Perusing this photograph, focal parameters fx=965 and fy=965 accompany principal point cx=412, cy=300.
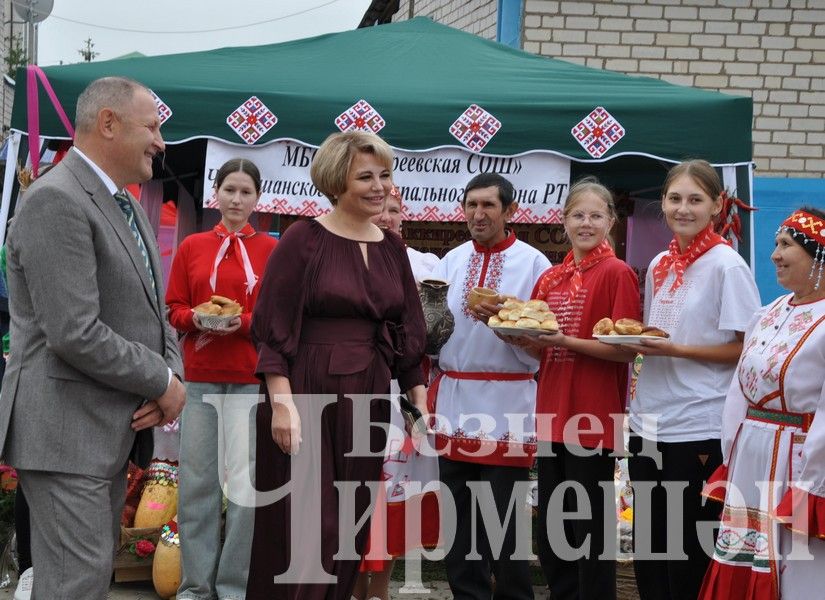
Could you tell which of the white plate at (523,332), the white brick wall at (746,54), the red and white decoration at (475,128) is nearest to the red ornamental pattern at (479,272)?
the white plate at (523,332)

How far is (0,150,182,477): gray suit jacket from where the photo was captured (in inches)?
103

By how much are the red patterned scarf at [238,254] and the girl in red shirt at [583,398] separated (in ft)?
4.53

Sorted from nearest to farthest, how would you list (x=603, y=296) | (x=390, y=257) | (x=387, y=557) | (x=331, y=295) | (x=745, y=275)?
(x=331, y=295)
(x=390, y=257)
(x=745, y=275)
(x=603, y=296)
(x=387, y=557)

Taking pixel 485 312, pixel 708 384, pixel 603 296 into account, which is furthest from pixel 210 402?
pixel 708 384

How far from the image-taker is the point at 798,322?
3.41 metres

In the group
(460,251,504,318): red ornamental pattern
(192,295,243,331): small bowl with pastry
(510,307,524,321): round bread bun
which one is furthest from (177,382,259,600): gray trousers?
(510,307,524,321): round bread bun

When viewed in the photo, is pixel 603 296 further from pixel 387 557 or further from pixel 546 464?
pixel 387 557

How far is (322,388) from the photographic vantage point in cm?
329

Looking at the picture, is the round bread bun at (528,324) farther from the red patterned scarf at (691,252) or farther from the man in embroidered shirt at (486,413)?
the red patterned scarf at (691,252)

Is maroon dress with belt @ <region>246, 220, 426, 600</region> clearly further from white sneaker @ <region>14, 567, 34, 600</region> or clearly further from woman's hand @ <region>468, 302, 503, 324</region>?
white sneaker @ <region>14, 567, 34, 600</region>

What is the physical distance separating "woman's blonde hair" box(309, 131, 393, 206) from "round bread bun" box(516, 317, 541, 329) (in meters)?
0.92

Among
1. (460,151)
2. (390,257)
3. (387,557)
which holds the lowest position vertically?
(387,557)

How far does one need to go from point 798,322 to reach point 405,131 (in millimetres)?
2816

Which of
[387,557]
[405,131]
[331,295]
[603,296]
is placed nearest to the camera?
[331,295]
